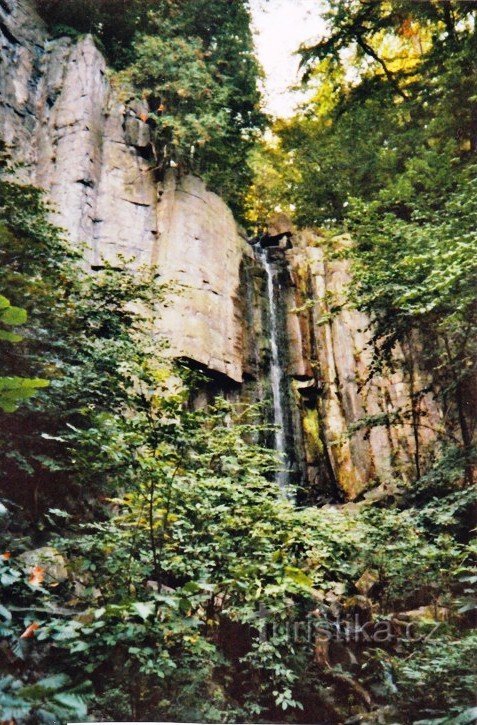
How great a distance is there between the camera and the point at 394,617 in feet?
15.1

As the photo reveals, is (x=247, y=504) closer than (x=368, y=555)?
Yes

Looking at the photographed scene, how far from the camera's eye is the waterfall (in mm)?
8134

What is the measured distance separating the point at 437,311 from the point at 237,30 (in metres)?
5.83

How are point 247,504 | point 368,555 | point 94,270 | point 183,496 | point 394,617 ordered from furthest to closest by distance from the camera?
point 94,270, point 394,617, point 368,555, point 247,504, point 183,496

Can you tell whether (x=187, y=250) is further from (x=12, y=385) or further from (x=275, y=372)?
(x=12, y=385)

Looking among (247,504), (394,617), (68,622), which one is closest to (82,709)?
(68,622)

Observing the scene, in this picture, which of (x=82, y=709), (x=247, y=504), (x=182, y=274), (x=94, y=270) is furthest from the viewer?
(x=182, y=274)

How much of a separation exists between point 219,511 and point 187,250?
5493 mm

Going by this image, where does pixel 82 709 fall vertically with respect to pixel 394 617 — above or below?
above

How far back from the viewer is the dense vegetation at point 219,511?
2.17 m

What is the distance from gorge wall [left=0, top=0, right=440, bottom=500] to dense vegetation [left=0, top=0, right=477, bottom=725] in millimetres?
991

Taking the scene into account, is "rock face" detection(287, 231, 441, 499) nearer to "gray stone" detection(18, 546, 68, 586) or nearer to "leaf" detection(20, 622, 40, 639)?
"gray stone" detection(18, 546, 68, 586)

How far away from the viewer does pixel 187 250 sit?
780 centimetres

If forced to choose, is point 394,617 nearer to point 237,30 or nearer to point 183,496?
point 183,496
